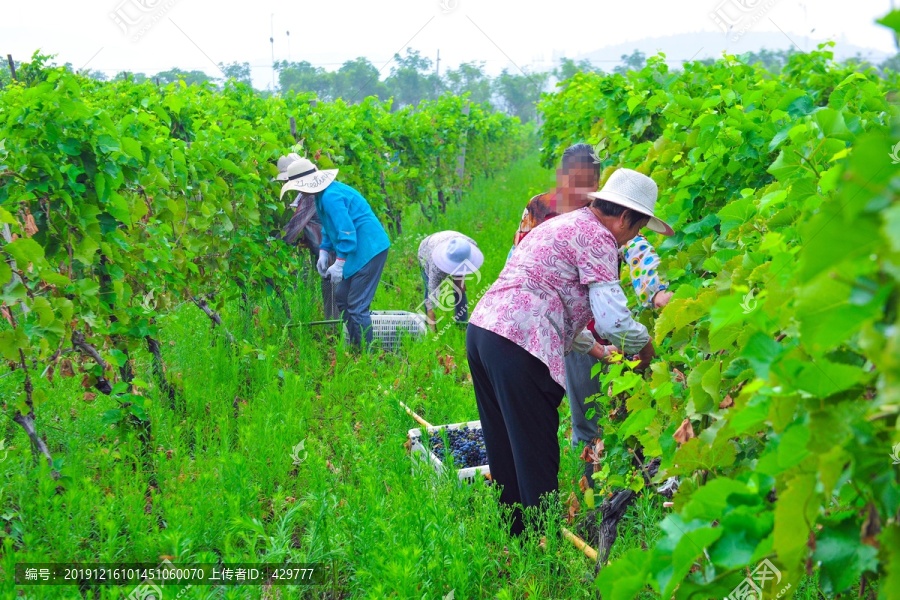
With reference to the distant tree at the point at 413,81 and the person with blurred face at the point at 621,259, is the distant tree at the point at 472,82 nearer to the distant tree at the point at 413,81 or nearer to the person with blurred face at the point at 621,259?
the distant tree at the point at 413,81

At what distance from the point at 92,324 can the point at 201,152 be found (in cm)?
206

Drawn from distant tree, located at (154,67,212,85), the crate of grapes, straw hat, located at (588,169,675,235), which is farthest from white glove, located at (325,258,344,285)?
straw hat, located at (588,169,675,235)

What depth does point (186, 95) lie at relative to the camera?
22.5ft

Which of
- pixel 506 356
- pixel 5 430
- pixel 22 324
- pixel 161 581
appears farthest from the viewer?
pixel 5 430

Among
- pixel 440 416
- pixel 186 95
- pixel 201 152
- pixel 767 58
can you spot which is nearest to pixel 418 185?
pixel 186 95

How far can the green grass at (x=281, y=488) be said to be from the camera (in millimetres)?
2802

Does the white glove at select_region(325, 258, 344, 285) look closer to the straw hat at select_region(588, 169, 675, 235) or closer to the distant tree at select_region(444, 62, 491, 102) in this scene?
the straw hat at select_region(588, 169, 675, 235)

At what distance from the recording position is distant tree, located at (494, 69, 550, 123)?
57369mm

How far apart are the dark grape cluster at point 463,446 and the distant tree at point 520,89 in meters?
52.9

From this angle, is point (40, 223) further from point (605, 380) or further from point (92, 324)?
point (605, 380)

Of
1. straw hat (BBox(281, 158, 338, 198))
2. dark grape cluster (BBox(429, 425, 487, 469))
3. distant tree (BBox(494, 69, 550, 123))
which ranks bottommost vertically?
dark grape cluster (BBox(429, 425, 487, 469))

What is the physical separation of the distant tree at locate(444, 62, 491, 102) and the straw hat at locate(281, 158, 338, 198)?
2118 inches

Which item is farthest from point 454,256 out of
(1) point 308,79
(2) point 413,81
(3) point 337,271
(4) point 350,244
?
(2) point 413,81

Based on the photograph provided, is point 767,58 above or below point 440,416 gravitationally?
above
